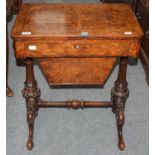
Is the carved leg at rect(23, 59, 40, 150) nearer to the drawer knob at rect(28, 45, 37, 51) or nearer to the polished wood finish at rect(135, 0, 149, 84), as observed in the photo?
the drawer knob at rect(28, 45, 37, 51)

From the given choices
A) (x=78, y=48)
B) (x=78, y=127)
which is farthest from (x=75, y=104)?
(x=78, y=48)

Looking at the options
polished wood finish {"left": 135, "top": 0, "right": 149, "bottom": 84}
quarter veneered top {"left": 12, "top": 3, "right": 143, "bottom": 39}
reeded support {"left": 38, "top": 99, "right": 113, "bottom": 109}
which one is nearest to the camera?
quarter veneered top {"left": 12, "top": 3, "right": 143, "bottom": 39}

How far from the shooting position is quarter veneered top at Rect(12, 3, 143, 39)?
265 centimetres

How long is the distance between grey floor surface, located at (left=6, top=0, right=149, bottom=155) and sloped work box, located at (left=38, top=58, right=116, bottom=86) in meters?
0.57

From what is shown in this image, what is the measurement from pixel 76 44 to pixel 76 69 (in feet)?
1.42

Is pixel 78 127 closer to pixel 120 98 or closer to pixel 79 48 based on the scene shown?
pixel 120 98

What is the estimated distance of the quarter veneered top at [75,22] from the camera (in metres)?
2.65

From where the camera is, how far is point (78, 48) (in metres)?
2.68

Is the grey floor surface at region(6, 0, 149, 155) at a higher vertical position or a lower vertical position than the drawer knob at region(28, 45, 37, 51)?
lower

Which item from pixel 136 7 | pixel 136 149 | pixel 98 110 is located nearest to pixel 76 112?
pixel 98 110

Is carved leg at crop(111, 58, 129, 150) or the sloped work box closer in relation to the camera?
the sloped work box

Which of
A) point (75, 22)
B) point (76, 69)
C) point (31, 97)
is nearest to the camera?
point (75, 22)

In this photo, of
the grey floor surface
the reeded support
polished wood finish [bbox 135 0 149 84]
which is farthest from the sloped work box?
polished wood finish [bbox 135 0 149 84]

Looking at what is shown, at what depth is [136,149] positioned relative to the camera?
10.6 feet
